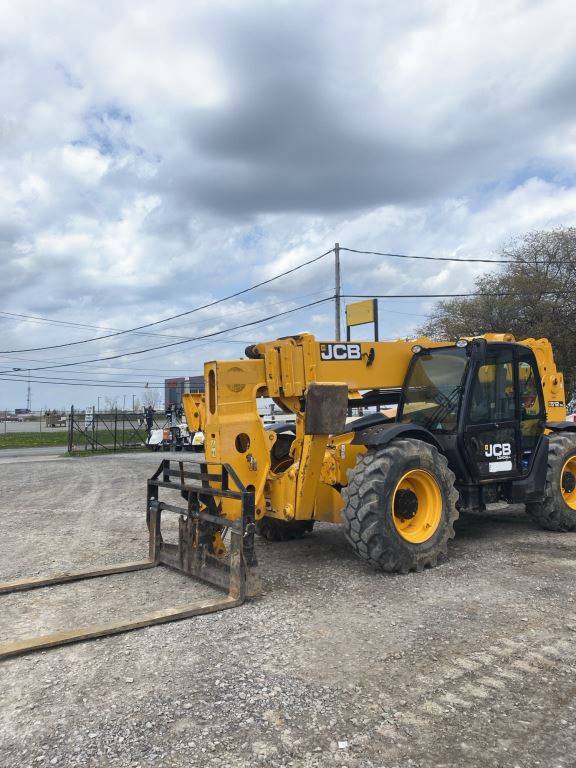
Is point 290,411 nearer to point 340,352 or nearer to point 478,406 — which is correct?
point 340,352

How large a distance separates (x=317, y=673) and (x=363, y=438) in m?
2.97

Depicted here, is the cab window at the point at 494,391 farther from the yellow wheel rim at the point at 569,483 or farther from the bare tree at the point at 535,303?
the bare tree at the point at 535,303

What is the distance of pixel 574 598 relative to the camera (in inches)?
217

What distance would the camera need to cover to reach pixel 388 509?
20.0ft

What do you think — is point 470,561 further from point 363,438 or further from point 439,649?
point 439,649

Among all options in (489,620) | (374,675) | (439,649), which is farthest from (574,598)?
(374,675)

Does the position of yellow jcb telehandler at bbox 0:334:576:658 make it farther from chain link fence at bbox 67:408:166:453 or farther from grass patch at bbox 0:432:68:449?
grass patch at bbox 0:432:68:449

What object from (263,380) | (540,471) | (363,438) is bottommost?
(540,471)

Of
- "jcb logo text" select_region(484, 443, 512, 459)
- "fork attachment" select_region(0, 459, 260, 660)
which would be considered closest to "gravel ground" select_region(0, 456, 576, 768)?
"fork attachment" select_region(0, 459, 260, 660)

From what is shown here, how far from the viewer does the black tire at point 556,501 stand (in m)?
8.11

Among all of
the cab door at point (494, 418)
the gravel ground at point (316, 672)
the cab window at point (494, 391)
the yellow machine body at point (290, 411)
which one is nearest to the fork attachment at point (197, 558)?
the gravel ground at point (316, 672)

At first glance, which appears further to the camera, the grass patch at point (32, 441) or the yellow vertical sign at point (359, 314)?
the grass patch at point (32, 441)

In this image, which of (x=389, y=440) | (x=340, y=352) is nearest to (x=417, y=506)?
(x=389, y=440)

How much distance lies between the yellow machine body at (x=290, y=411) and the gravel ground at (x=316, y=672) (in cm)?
78
